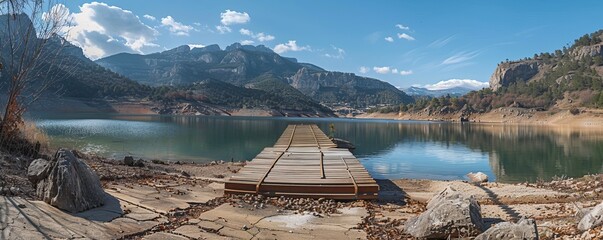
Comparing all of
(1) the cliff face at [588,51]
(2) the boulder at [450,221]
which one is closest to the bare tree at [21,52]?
(2) the boulder at [450,221]

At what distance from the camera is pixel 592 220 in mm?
6477

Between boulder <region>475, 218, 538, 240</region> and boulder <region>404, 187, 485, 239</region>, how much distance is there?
2.65 feet

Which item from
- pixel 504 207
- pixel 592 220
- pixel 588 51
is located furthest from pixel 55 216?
pixel 588 51

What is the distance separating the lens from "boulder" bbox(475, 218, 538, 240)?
19.1 feet

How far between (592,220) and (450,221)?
6.79ft

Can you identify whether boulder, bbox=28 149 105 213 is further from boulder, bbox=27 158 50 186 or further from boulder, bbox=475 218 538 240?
boulder, bbox=475 218 538 240

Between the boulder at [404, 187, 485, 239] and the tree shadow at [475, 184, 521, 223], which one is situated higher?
the boulder at [404, 187, 485, 239]

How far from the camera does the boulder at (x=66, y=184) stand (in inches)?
277

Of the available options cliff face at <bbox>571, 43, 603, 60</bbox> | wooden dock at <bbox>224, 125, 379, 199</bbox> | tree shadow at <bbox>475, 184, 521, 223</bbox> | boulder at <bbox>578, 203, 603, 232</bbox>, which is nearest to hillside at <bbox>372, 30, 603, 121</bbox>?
cliff face at <bbox>571, 43, 603, 60</bbox>

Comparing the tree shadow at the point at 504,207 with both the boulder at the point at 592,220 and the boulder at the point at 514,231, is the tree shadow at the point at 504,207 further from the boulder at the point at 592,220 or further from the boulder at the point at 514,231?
the boulder at the point at 514,231

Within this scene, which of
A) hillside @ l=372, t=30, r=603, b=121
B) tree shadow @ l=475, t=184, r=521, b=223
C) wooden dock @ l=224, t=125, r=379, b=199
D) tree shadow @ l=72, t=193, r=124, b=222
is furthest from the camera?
hillside @ l=372, t=30, r=603, b=121

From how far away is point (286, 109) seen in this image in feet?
618

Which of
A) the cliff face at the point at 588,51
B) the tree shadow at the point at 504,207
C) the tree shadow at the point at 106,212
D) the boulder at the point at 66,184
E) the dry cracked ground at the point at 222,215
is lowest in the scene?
the tree shadow at the point at 504,207

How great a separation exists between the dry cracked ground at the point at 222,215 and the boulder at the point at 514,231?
889mm
